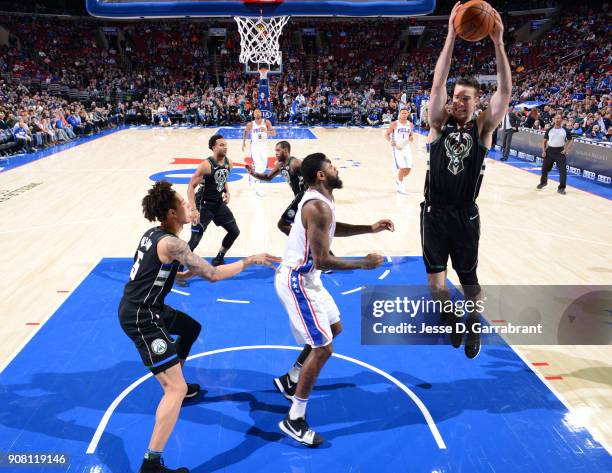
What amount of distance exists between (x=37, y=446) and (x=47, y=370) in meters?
1.17

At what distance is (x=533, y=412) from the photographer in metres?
4.29

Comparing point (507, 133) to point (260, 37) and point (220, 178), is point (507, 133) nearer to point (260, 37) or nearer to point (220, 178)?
point (260, 37)

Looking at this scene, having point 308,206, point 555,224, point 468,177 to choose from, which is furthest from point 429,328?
point 555,224

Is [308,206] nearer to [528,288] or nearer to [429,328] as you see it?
[429,328]

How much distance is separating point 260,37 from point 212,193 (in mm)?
9827

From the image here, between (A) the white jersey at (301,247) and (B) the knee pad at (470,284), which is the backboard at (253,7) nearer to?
(B) the knee pad at (470,284)

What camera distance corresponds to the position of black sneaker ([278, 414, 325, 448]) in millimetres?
3857

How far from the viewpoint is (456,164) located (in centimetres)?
413

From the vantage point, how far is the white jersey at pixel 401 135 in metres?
11.7

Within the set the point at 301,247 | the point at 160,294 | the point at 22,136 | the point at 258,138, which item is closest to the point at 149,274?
the point at 160,294

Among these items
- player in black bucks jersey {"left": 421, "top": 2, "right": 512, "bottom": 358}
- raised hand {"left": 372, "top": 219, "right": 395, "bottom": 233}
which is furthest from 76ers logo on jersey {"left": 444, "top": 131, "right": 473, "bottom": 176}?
raised hand {"left": 372, "top": 219, "right": 395, "bottom": 233}

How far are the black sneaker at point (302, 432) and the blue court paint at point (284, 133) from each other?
18.9 metres

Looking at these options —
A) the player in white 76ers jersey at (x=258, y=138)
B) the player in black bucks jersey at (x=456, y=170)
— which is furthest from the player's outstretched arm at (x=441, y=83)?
the player in white 76ers jersey at (x=258, y=138)

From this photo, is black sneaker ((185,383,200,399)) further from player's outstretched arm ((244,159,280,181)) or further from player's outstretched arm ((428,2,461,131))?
player's outstretched arm ((244,159,280,181))
